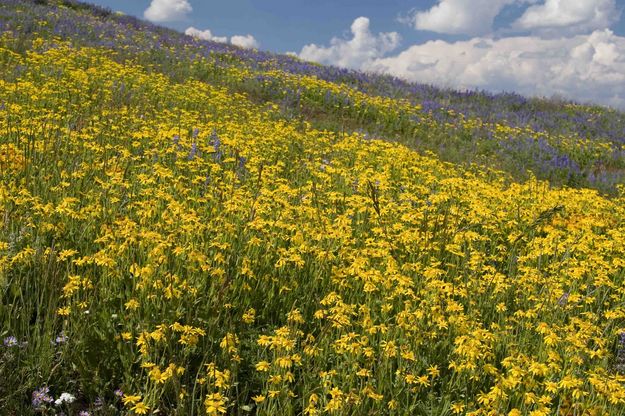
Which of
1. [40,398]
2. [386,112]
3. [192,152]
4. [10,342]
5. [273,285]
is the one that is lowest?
[40,398]

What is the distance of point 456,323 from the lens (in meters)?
3.34

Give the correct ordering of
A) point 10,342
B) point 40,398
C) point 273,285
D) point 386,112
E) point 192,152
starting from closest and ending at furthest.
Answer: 1. point 40,398
2. point 10,342
3. point 273,285
4. point 192,152
5. point 386,112

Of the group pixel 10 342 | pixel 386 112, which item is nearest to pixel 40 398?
pixel 10 342

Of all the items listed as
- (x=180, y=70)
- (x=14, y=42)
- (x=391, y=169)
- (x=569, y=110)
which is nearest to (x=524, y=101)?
(x=569, y=110)

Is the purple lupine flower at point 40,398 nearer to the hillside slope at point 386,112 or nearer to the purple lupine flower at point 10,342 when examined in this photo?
the purple lupine flower at point 10,342

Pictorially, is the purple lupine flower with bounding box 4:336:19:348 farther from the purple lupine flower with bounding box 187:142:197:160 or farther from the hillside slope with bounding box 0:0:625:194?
the hillside slope with bounding box 0:0:625:194

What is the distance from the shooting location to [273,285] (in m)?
3.86

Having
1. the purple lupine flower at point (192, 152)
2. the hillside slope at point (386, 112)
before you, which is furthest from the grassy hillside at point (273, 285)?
the hillside slope at point (386, 112)

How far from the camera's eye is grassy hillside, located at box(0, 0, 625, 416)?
2938mm

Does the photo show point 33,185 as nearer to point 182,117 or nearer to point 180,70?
point 182,117

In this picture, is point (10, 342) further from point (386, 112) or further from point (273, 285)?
point (386, 112)

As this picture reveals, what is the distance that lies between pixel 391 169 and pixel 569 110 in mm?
18176

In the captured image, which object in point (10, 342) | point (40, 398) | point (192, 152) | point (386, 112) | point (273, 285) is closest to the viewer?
point (40, 398)

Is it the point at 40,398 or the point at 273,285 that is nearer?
the point at 40,398
